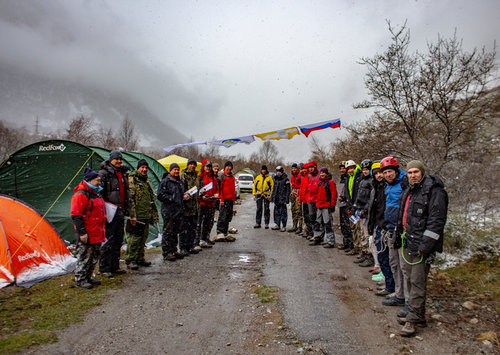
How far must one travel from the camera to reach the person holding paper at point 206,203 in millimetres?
7438

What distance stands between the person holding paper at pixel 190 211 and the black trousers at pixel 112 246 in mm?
1489

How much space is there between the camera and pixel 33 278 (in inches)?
194

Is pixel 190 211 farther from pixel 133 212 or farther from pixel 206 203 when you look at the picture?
pixel 133 212

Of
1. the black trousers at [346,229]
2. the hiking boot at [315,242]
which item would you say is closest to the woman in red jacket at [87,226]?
the hiking boot at [315,242]

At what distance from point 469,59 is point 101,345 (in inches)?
375

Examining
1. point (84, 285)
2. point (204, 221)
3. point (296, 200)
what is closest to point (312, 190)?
point (296, 200)

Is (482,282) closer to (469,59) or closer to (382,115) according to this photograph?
(469,59)

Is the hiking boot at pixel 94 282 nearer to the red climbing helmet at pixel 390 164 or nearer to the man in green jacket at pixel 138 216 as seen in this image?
the man in green jacket at pixel 138 216

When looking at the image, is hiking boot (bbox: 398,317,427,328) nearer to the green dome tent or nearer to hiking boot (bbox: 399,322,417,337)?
hiking boot (bbox: 399,322,417,337)

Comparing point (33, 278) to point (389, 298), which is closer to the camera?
point (389, 298)

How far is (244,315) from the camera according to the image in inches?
150

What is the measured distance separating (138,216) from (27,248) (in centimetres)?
181

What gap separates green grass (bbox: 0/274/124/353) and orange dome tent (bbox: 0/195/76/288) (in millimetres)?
205

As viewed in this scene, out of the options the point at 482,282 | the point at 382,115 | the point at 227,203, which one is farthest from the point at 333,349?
the point at 382,115
